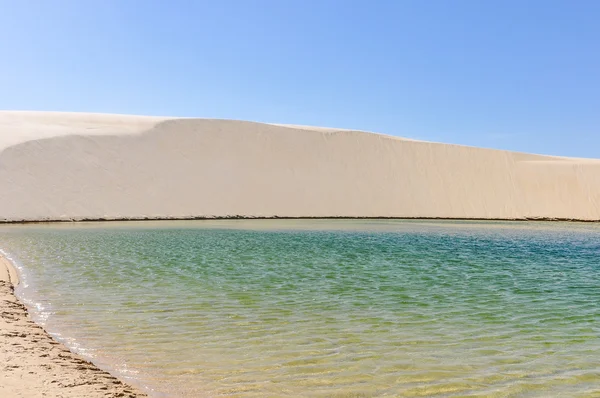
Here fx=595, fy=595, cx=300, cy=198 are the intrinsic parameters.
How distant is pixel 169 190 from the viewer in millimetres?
46125

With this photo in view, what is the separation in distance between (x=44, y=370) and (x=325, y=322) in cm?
383

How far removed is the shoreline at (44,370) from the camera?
4801 millimetres

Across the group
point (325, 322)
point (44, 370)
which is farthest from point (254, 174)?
point (44, 370)

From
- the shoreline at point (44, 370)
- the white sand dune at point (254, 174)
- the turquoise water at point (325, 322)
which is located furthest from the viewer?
the white sand dune at point (254, 174)

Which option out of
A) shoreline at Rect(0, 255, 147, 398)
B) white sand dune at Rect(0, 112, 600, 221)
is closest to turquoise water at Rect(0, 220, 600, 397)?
shoreline at Rect(0, 255, 147, 398)

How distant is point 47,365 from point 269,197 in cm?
4432

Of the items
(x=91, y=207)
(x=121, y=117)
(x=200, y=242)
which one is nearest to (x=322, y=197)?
(x=91, y=207)

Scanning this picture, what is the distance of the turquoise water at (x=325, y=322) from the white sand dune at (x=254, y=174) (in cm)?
2746

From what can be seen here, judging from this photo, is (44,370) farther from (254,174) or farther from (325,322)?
(254,174)

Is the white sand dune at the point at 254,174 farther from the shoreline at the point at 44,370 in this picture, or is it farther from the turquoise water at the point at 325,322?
the shoreline at the point at 44,370

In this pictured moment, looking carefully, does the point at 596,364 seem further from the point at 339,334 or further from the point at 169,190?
the point at 169,190

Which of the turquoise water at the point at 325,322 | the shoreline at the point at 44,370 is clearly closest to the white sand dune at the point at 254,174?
the turquoise water at the point at 325,322

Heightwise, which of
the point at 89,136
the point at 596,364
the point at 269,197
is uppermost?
the point at 89,136

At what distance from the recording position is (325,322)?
26.6 feet
